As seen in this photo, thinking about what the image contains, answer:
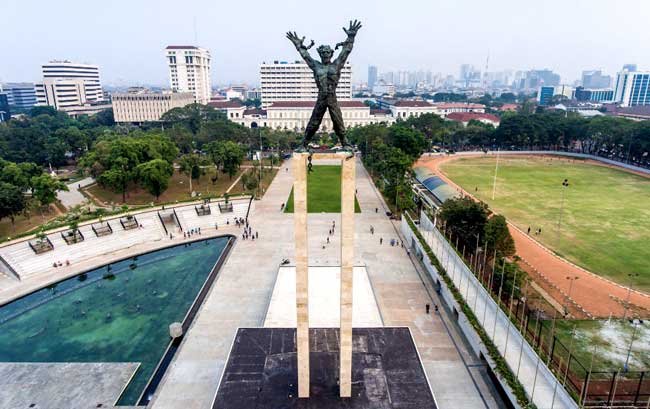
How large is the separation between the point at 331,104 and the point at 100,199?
148 feet

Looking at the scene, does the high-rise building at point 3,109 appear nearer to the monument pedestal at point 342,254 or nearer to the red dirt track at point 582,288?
the monument pedestal at point 342,254

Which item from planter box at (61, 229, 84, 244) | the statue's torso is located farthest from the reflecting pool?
the statue's torso

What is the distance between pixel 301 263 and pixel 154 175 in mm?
35765

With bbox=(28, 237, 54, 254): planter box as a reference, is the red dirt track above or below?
below

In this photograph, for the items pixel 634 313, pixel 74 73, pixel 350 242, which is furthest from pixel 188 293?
pixel 74 73

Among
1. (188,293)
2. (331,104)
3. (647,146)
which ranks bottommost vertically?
(188,293)

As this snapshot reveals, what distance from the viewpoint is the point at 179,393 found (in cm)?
1895

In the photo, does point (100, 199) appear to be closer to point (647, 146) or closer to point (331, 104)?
point (331, 104)

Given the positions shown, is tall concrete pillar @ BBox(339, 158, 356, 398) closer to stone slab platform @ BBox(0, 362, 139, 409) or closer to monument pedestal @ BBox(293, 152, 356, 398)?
monument pedestal @ BBox(293, 152, 356, 398)

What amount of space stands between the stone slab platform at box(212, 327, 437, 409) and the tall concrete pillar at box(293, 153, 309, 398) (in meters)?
1.17

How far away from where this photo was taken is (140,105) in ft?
403

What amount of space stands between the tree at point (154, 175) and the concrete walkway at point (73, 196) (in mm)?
7524

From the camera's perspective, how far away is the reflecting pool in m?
22.7

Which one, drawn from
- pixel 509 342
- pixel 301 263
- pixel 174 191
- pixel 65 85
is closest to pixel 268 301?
pixel 301 263
